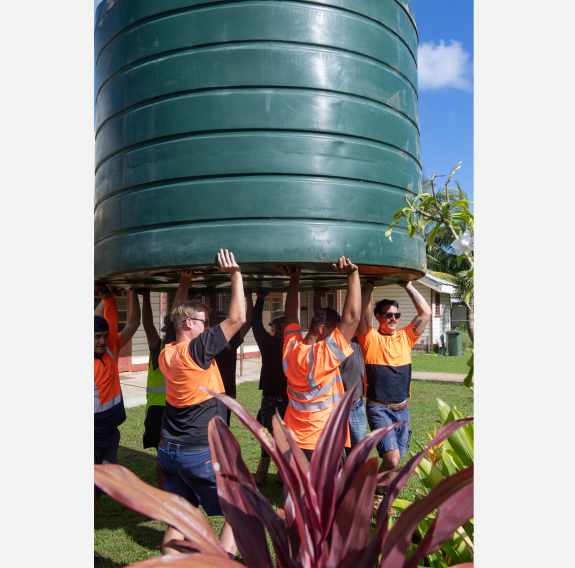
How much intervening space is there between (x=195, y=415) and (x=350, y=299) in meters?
1.18

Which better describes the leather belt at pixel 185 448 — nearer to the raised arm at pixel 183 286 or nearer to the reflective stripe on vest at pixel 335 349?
the raised arm at pixel 183 286

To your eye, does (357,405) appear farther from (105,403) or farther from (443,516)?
(443,516)

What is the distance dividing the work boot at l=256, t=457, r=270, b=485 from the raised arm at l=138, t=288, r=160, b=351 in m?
1.63

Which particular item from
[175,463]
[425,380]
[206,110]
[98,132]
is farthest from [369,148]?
[425,380]

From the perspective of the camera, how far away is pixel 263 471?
4812mm

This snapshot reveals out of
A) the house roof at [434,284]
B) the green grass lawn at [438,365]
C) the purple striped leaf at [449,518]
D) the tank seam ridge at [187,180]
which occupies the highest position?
the tank seam ridge at [187,180]

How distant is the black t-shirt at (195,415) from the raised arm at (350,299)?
0.73 m

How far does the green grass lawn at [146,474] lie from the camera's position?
359cm

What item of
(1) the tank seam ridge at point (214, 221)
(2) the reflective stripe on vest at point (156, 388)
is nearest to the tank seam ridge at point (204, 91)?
(1) the tank seam ridge at point (214, 221)

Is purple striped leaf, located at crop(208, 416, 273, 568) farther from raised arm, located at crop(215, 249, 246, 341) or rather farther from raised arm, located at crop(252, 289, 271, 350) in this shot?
raised arm, located at crop(252, 289, 271, 350)

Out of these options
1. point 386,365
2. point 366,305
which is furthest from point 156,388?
point 386,365

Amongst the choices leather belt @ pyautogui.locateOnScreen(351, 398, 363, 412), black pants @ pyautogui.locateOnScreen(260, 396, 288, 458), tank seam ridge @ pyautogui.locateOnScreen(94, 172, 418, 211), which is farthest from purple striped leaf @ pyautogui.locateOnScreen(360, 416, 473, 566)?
black pants @ pyautogui.locateOnScreen(260, 396, 288, 458)

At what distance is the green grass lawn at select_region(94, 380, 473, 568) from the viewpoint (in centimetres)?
359

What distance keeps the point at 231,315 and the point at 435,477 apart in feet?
4.07
